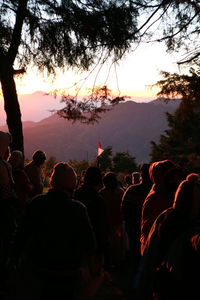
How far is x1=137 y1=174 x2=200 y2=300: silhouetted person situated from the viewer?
10.8ft

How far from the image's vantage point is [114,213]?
864 centimetres

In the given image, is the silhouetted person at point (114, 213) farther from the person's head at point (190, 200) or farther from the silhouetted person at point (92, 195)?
the person's head at point (190, 200)

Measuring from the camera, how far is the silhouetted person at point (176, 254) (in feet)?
10.8

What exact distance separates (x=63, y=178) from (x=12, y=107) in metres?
8.51

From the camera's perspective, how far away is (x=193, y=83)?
52.5 feet

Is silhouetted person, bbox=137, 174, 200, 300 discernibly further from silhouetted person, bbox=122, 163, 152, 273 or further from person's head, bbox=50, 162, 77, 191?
silhouetted person, bbox=122, 163, 152, 273

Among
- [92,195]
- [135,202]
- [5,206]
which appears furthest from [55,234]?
[135,202]

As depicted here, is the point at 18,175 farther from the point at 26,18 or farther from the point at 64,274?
the point at 26,18

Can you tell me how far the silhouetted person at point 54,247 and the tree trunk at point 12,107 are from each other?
27.6 ft

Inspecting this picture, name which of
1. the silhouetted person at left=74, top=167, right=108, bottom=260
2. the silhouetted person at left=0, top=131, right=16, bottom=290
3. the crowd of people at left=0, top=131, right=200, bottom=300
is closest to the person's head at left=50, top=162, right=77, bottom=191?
the crowd of people at left=0, top=131, right=200, bottom=300

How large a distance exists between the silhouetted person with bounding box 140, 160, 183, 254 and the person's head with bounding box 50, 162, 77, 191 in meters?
1.28

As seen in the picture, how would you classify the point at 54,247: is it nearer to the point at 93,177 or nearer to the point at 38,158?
the point at 93,177

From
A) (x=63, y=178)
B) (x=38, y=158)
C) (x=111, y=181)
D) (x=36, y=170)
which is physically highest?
(x=63, y=178)

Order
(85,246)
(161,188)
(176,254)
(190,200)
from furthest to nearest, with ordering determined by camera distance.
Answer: (161,188) < (85,246) < (190,200) < (176,254)
